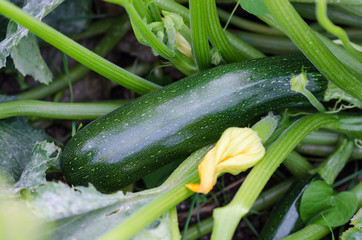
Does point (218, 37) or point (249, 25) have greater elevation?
point (249, 25)

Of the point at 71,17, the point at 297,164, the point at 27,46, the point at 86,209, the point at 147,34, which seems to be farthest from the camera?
the point at 71,17

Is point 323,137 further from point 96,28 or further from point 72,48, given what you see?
point 96,28

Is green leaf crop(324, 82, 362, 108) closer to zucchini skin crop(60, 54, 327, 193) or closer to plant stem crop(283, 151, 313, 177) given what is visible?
zucchini skin crop(60, 54, 327, 193)

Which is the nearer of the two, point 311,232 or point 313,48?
point 313,48

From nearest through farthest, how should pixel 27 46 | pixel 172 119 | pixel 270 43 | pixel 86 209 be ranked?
1. pixel 86 209
2. pixel 172 119
3. pixel 27 46
4. pixel 270 43

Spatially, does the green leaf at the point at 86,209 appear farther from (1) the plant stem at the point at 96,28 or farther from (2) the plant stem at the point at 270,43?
(1) the plant stem at the point at 96,28

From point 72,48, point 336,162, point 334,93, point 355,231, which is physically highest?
point 72,48

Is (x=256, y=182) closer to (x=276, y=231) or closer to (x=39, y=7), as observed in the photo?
(x=276, y=231)

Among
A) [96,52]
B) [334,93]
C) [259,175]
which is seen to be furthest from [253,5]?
[96,52]

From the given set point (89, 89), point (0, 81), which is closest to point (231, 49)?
point (89, 89)

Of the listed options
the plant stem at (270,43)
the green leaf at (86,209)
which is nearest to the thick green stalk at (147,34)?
the green leaf at (86,209)
